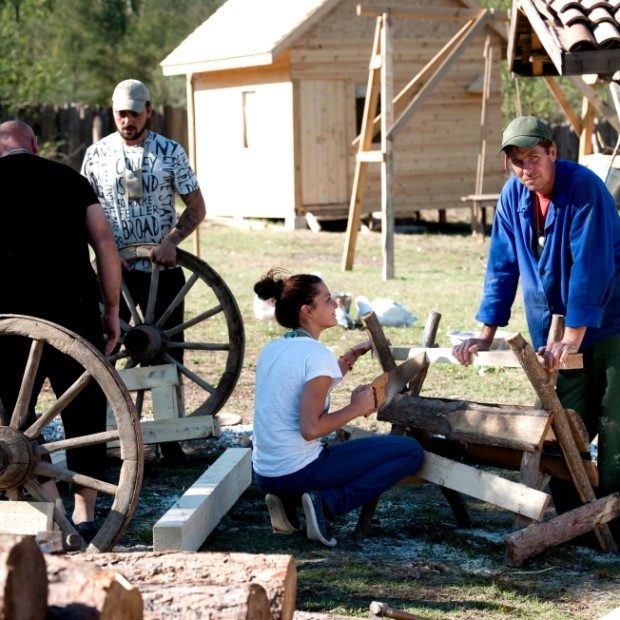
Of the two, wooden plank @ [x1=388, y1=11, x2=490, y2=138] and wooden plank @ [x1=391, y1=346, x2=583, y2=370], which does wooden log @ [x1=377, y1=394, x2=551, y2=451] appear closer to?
wooden plank @ [x1=391, y1=346, x2=583, y2=370]

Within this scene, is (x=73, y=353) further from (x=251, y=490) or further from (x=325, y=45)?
(x=325, y=45)

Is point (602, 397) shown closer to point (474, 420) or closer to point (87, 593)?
point (474, 420)

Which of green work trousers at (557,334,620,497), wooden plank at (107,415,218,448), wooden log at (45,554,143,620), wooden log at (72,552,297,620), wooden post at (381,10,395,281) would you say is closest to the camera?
wooden log at (45,554,143,620)

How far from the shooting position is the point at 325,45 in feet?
65.6

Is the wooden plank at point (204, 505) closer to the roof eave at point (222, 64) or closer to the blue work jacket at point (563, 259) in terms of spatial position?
the blue work jacket at point (563, 259)

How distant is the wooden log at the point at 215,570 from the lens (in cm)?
329

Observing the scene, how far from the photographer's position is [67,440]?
14.6 ft

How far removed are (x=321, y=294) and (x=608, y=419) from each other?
4.49 feet

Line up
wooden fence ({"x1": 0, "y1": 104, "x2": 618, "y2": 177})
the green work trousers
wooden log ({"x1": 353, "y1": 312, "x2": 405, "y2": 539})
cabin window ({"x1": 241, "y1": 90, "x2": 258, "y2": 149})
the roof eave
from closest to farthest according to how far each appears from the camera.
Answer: the green work trousers → wooden log ({"x1": 353, "y1": 312, "x2": 405, "y2": 539}) → the roof eave → cabin window ({"x1": 241, "y1": 90, "x2": 258, "y2": 149}) → wooden fence ({"x1": 0, "y1": 104, "x2": 618, "y2": 177})

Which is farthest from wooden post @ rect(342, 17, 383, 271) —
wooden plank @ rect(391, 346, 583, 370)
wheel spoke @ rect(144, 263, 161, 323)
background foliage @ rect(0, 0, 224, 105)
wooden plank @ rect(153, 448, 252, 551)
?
background foliage @ rect(0, 0, 224, 105)

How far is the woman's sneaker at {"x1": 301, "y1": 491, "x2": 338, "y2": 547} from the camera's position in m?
4.81

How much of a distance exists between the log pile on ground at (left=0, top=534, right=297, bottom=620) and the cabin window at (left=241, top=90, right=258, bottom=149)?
17.9 m

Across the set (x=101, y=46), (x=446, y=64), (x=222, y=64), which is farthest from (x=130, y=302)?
(x=101, y=46)

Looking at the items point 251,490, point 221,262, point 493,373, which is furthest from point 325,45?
point 251,490
